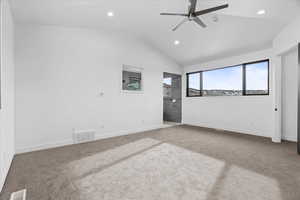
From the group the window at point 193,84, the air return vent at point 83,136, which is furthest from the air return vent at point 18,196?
the window at point 193,84

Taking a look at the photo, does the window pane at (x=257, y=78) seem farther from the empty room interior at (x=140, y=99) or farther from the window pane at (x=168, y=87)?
the window pane at (x=168, y=87)

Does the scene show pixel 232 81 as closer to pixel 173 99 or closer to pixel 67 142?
pixel 173 99

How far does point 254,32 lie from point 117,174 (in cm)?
442

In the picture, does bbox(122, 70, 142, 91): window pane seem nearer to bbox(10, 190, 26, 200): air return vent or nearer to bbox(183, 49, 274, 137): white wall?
bbox(183, 49, 274, 137): white wall

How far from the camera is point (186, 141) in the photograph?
11.7 feet

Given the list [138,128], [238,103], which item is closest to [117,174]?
[138,128]

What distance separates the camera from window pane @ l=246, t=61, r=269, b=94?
398 cm

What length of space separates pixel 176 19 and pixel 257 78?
10.0 ft

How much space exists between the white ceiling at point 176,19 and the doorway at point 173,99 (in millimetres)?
2078

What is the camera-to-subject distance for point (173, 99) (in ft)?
22.0

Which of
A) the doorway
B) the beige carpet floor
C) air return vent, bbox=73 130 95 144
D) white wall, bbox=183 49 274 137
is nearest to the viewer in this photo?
the beige carpet floor

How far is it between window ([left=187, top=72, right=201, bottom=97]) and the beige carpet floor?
2952 millimetres

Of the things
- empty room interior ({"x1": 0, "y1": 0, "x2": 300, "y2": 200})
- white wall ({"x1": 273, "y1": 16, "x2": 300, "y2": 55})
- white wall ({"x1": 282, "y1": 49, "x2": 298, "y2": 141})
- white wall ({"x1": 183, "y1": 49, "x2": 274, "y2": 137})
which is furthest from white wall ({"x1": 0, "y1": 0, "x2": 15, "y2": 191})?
white wall ({"x1": 282, "y1": 49, "x2": 298, "y2": 141})

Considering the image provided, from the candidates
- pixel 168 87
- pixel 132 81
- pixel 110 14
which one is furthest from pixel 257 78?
pixel 110 14
